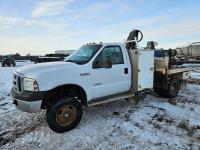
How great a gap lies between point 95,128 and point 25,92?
1.82 meters

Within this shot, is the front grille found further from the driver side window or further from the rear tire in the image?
the rear tire

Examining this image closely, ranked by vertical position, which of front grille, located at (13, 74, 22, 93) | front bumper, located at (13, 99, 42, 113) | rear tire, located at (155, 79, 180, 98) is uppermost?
front grille, located at (13, 74, 22, 93)

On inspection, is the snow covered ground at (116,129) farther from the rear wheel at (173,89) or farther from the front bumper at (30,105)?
the rear wheel at (173,89)

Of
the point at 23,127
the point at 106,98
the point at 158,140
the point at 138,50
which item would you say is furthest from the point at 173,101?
the point at 23,127

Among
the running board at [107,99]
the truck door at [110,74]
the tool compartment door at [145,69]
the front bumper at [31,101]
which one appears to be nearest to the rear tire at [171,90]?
the tool compartment door at [145,69]

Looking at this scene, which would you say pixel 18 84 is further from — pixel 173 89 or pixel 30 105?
pixel 173 89

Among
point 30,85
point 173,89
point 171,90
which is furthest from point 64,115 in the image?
point 173,89

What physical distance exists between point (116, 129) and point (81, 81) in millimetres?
1402

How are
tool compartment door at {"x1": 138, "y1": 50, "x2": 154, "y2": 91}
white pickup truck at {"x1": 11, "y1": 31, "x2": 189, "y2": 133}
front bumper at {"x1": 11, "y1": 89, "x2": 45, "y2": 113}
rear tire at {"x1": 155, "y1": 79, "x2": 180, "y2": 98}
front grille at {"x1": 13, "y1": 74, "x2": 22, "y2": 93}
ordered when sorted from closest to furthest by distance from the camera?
front bumper at {"x1": 11, "y1": 89, "x2": 45, "y2": 113}
white pickup truck at {"x1": 11, "y1": 31, "x2": 189, "y2": 133}
front grille at {"x1": 13, "y1": 74, "x2": 22, "y2": 93}
tool compartment door at {"x1": 138, "y1": 50, "x2": 154, "y2": 91}
rear tire at {"x1": 155, "y1": 79, "x2": 180, "y2": 98}

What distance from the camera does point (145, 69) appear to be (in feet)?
24.2

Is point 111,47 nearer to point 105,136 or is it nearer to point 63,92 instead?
point 63,92

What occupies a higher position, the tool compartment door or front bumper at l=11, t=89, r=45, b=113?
the tool compartment door

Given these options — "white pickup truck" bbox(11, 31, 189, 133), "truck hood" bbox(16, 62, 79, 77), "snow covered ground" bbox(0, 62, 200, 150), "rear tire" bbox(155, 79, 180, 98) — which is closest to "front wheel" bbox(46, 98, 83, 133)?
"white pickup truck" bbox(11, 31, 189, 133)

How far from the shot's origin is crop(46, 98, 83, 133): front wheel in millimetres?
5297
